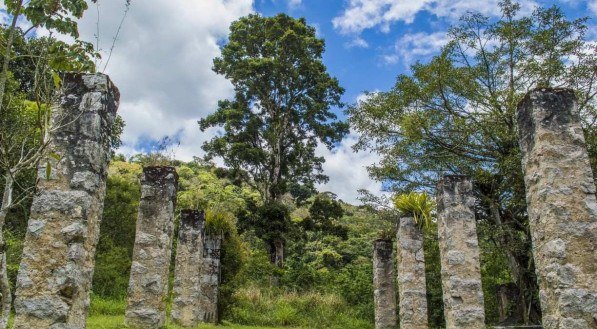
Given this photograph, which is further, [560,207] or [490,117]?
[490,117]

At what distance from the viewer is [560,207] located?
4.82 m

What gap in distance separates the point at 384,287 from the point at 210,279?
4497mm

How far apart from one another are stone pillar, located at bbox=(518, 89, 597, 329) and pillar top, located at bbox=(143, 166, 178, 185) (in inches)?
218

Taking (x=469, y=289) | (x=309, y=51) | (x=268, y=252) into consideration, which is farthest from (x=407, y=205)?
(x=309, y=51)

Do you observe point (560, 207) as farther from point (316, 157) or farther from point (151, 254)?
point (316, 157)

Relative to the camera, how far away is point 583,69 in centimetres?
1128

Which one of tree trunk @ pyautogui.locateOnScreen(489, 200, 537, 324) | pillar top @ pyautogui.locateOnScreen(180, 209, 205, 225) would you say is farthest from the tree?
pillar top @ pyautogui.locateOnScreen(180, 209, 205, 225)

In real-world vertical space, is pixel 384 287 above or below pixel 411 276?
below

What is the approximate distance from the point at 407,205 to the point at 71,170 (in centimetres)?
796

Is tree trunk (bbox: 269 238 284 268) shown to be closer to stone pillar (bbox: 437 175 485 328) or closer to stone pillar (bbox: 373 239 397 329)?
stone pillar (bbox: 373 239 397 329)

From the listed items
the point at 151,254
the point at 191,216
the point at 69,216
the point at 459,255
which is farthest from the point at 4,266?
the point at 191,216

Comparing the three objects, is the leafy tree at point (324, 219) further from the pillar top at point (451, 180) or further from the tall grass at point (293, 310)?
the pillar top at point (451, 180)

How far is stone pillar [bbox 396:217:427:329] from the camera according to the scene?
35.5ft

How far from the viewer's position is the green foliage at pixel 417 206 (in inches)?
430
